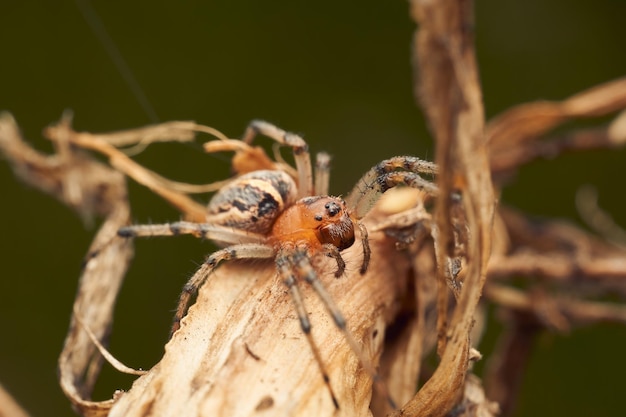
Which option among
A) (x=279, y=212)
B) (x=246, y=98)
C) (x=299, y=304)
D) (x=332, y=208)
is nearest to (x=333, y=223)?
(x=332, y=208)

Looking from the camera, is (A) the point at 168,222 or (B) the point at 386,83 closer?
(A) the point at 168,222

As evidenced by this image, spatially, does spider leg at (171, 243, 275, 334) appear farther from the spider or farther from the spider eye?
the spider eye

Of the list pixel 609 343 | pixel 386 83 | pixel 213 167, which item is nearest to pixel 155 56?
pixel 213 167

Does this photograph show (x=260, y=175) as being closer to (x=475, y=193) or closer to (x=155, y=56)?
(x=475, y=193)

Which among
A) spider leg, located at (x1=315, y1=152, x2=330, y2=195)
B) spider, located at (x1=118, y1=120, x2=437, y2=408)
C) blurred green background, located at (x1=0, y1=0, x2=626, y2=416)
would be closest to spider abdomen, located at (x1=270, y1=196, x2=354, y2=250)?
spider, located at (x1=118, y1=120, x2=437, y2=408)

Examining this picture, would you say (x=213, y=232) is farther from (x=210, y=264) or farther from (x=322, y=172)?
(x=322, y=172)

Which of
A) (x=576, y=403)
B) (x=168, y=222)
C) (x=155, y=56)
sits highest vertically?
(x=155, y=56)
